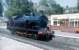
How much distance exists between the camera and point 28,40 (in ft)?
4.96

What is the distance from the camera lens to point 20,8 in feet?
4.82

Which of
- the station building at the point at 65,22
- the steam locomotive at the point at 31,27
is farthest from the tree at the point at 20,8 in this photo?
the station building at the point at 65,22

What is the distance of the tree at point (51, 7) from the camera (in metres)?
1.29

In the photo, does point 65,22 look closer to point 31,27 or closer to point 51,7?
point 51,7

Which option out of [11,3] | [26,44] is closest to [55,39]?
[26,44]

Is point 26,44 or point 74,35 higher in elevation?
point 74,35

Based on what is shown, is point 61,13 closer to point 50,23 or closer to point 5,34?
point 50,23

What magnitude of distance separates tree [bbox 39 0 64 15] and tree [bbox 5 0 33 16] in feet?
0.37

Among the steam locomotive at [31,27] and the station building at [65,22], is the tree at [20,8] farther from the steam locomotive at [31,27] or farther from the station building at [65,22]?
the station building at [65,22]

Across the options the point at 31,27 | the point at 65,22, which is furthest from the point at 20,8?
the point at 65,22

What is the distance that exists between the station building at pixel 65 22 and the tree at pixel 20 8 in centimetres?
22

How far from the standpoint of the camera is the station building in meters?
1.16

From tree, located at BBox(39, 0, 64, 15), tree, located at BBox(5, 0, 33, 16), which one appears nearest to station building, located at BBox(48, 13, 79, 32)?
tree, located at BBox(39, 0, 64, 15)

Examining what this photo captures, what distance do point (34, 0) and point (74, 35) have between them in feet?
1.60
